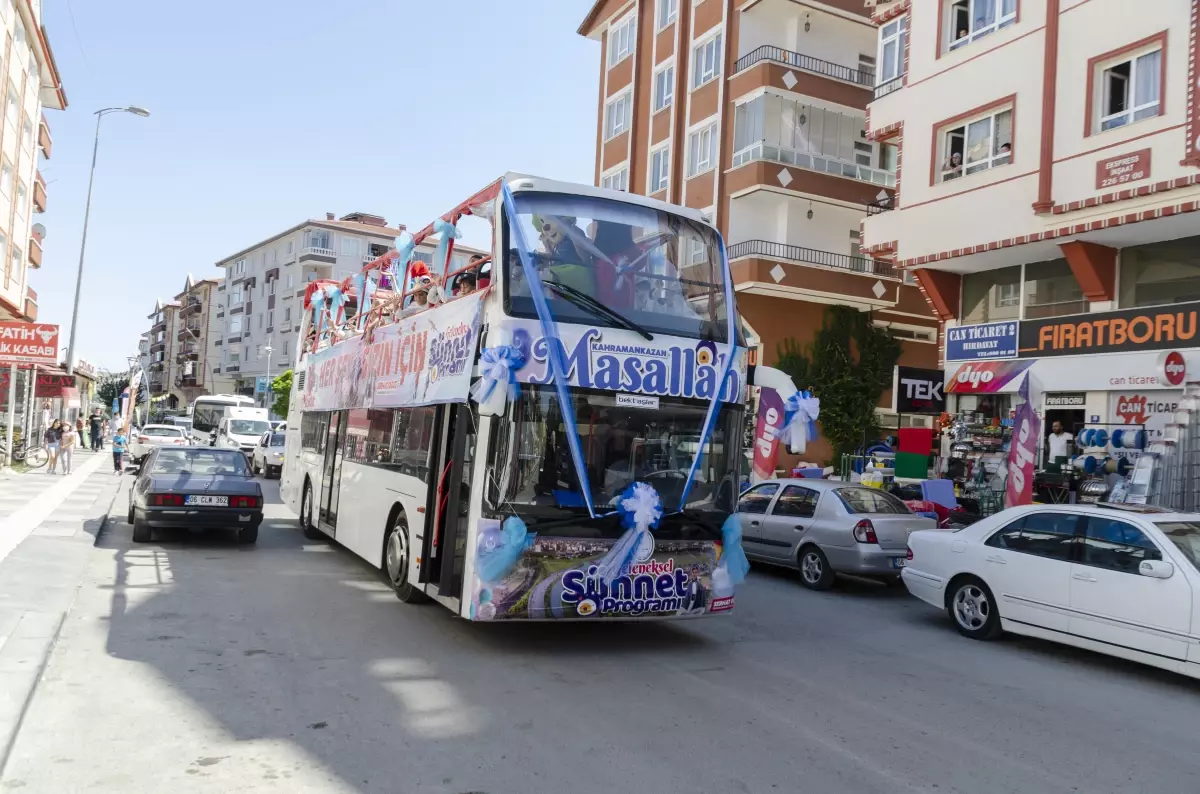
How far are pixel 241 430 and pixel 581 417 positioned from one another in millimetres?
28519

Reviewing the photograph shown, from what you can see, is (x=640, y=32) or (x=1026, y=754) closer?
(x=1026, y=754)

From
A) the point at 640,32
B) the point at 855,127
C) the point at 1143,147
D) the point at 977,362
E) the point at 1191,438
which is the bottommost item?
the point at 1191,438

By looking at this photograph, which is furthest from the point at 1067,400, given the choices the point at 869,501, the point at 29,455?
the point at 29,455

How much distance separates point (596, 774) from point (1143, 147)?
1551 cm

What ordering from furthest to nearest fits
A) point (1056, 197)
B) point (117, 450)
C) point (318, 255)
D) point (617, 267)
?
point (318, 255) → point (117, 450) → point (1056, 197) → point (617, 267)

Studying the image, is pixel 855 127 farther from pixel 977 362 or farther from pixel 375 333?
pixel 375 333

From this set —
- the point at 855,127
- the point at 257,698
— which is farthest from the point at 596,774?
the point at 855,127

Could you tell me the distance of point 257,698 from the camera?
256 inches

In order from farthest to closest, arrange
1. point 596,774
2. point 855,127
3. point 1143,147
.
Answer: point 855,127 → point 1143,147 → point 596,774

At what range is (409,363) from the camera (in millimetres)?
10555

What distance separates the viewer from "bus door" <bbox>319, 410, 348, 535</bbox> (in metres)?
13.6

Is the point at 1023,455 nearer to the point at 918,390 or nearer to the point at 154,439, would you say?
the point at 918,390

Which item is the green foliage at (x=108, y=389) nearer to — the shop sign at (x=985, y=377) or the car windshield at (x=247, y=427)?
the car windshield at (x=247, y=427)

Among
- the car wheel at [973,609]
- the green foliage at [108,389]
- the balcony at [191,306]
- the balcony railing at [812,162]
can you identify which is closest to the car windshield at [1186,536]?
the car wheel at [973,609]
